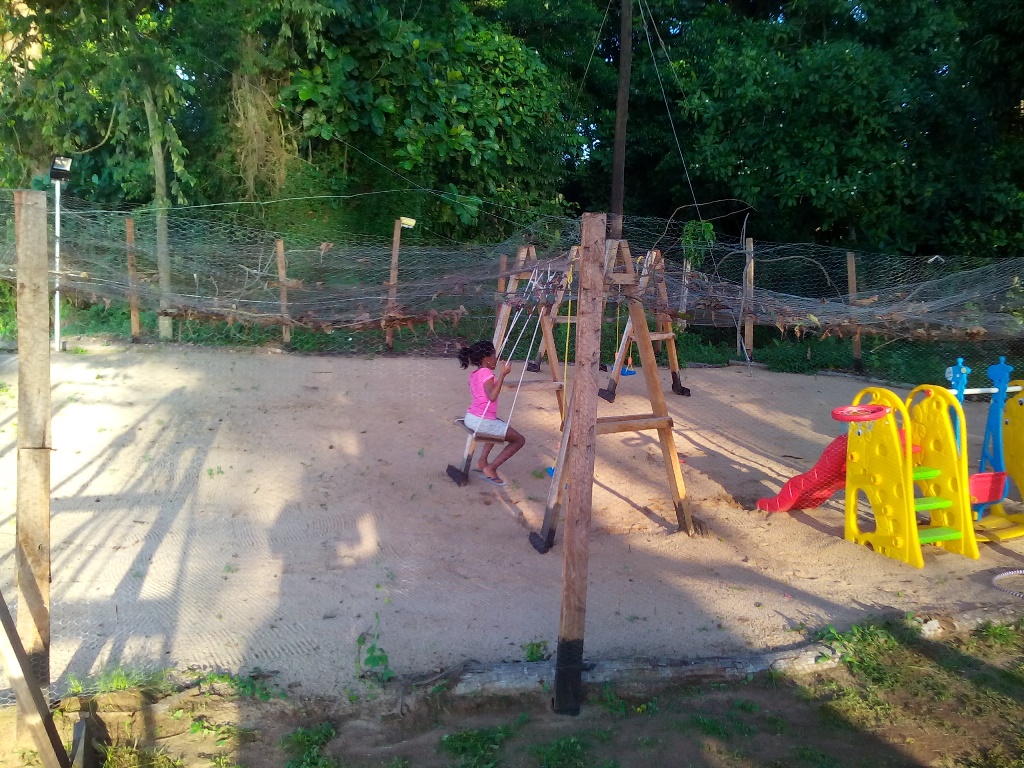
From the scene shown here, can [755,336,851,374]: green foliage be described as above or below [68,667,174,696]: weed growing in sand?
above

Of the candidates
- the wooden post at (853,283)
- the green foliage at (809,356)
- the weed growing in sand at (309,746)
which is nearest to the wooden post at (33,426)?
the weed growing in sand at (309,746)

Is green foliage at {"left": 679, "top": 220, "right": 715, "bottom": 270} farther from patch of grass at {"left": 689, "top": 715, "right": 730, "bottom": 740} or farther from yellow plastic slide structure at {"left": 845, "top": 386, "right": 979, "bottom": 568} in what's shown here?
patch of grass at {"left": 689, "top": 715, "right": 730, "bottom": 740}

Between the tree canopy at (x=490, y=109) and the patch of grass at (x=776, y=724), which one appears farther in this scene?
the tree canopy at (x=490, y=109)

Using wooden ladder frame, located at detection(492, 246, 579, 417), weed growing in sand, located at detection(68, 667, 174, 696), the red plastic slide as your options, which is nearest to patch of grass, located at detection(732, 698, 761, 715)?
weed growing in sand, located at detection(68, 667, 174, 696)

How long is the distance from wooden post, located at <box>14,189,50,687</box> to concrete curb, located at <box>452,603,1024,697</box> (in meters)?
1.86

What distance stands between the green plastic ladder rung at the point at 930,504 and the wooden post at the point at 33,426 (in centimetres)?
517

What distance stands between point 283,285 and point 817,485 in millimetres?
4625

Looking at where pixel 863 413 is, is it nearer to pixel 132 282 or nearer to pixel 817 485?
pixel 817 485

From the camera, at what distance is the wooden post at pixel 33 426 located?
10.7 ft

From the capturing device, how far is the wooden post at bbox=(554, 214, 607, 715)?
374 centimetres

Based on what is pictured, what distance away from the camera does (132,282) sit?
712 cm

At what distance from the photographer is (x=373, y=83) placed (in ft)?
42.6

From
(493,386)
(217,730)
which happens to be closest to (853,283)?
(493,386)

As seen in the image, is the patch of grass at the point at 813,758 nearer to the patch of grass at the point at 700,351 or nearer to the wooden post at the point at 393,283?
the wooden post at the point at 393,283
